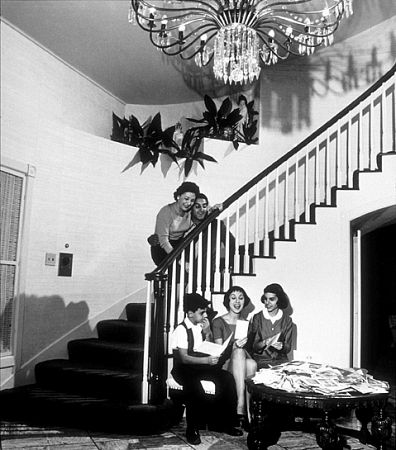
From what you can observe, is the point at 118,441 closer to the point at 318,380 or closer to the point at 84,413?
the point at 84,413

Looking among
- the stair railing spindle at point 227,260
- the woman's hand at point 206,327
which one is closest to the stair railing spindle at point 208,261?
the stair railing spindle at point 227,260

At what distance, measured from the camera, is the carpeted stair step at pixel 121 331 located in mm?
5102

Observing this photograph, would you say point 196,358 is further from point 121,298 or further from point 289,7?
point 289,7

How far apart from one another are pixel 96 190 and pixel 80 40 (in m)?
1.57

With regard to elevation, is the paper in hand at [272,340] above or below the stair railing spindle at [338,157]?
below

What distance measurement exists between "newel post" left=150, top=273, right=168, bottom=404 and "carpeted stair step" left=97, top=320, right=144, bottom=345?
28.7 inches

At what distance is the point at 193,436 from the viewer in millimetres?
3889

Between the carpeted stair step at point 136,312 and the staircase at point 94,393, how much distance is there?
0.88 feet

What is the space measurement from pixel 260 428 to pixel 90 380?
73.8 inches

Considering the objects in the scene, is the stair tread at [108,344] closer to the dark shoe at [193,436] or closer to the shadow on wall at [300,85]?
the dark shoe at [193,436]

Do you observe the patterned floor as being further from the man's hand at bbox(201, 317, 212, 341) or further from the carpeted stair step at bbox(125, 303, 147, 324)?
the carpeted stair step at bbox(125, 303, 147, 324)

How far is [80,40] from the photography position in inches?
209

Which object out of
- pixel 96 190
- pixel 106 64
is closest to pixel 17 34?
pixel 106 64

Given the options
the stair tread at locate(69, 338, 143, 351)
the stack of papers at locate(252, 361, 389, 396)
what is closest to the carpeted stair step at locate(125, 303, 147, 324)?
the stair tread at locate(69, 338, 143, 351)
